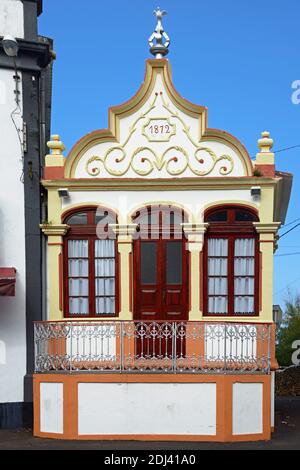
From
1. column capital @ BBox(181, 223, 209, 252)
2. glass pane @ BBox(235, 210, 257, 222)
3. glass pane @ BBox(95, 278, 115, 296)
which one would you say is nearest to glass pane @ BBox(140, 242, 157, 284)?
glass pane @ BBox(95, 278, 115, 296)

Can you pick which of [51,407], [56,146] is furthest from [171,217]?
[51,407]

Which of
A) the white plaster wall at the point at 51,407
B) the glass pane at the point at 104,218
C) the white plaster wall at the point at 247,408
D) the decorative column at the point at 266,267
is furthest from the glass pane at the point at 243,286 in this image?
the white plaster wall at the point at 51,407

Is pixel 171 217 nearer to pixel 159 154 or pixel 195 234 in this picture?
pixel 195 234

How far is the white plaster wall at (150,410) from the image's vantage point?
31.7ft

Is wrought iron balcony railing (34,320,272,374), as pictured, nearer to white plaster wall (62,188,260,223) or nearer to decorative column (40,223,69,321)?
decorative column (40,223,69,321)

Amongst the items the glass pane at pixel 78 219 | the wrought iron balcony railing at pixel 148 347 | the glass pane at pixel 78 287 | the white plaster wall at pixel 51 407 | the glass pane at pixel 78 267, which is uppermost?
the glass pane at pixel 78 219

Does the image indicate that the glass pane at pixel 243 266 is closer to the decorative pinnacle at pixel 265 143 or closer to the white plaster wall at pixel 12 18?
the decorative pinnacle at pixel 265 143

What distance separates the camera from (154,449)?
9.20 meters

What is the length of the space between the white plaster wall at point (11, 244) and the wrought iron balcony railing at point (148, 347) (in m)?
0.55

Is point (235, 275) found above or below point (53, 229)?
below

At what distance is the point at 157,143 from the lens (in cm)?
1094

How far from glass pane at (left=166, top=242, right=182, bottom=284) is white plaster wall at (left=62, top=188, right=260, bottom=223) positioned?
27.2 inches

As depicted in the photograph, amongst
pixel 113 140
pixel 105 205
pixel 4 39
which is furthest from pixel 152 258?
pixel 4 39

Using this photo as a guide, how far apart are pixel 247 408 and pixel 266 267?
8.29 feet
